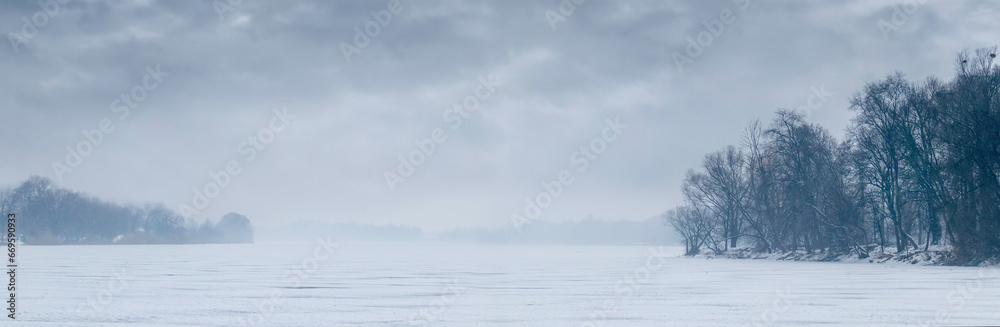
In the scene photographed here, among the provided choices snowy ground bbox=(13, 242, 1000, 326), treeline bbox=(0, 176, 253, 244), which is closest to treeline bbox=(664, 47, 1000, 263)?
snowy ground bbox=(13, 242, 1000, 326)

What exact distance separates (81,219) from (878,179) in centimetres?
12827

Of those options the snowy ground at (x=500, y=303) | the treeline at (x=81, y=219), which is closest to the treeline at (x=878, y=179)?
the snowy ground at (x=500, y=303)

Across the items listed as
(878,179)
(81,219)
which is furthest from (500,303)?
(81,219)

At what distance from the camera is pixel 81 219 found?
134m

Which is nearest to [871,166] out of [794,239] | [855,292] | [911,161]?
[911,161]

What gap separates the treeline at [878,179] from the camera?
41.8 m

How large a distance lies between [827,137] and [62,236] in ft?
418

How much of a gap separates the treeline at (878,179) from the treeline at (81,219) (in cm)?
10072

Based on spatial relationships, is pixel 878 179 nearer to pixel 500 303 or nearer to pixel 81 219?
pixel 500 303

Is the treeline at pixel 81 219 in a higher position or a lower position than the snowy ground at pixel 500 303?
higher

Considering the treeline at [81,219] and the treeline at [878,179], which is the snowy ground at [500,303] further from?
the treeline at [81,219]

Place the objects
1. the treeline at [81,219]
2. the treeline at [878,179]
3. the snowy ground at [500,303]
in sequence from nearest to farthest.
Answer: the snowy ground at [500,303], the treeline at [878,179], the treeline at [81,219]

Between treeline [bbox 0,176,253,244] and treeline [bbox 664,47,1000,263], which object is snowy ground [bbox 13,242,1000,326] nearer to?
treeline [bbox 664,47,1000,263]

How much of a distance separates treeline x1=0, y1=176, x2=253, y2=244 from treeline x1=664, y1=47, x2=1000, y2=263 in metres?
101
